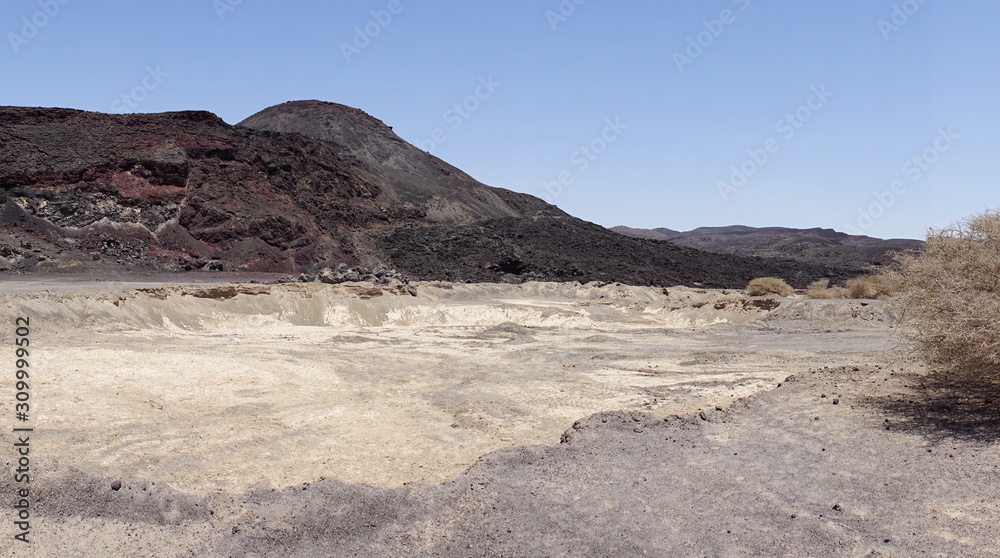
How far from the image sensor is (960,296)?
7945 mm

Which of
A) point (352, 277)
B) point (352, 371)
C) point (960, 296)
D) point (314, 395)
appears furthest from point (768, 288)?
point (314, 395)

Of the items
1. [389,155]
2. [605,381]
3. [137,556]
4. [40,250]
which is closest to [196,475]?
[137,556]

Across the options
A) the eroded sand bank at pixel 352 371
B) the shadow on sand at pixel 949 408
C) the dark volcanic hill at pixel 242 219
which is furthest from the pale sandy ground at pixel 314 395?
the dark volcanic hill at pixel 242 219

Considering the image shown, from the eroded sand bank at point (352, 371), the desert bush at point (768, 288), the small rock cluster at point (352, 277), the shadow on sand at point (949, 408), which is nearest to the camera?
the eroded sand bank at point (352, 371)

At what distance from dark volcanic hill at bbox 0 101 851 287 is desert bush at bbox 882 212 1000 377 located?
99.3ft

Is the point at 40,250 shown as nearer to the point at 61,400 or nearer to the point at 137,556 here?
the point at 61,400

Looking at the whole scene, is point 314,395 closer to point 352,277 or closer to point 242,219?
point 352,277

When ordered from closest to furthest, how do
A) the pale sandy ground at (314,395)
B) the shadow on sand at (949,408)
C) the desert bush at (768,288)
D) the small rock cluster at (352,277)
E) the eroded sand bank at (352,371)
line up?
the pale sandy ground at (314,395) → the eroded sand bank at (352,371) → the shadow on sand at (949,408) → the small rock cluster at (352,277) → the desert bush at (768,288)

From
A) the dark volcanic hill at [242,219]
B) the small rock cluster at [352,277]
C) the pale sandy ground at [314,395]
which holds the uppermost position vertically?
the dark volcanic hill at [242,219]

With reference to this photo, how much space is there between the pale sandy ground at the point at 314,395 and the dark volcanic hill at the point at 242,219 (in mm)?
10718

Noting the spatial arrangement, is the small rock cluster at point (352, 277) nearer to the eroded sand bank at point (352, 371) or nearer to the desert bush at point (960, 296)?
the eroded sand bank at point (352, 371)

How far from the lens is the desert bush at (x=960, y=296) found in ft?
24.9

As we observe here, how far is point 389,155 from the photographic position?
2916 inches

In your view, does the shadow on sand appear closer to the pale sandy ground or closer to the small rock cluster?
the pale sandy ground
